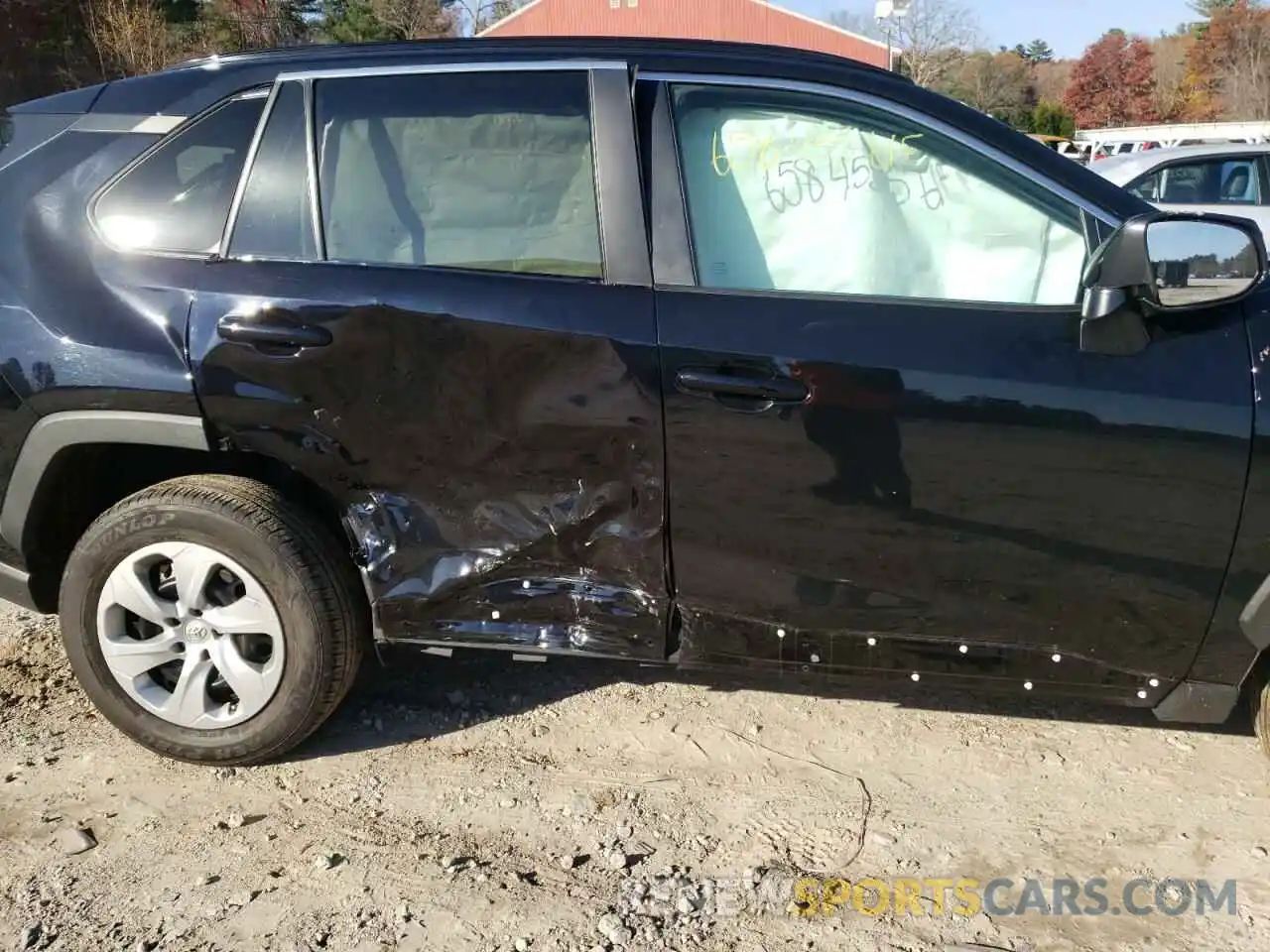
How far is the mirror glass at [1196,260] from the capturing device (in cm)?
233

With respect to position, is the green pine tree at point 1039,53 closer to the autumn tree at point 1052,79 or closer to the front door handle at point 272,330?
the autumn tree at point 1052,79

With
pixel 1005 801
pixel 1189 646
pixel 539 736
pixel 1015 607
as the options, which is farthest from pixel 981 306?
pixel 539 736

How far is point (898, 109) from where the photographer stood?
2582 mm

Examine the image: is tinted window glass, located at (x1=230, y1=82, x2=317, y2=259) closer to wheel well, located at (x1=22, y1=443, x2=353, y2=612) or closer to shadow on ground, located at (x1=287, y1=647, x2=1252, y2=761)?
wheel well, located at (x1=22, y1=443, x2=353, y2=612)

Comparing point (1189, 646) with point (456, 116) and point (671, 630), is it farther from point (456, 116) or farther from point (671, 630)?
point (456, 116)

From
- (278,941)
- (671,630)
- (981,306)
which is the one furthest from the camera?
(671,630)

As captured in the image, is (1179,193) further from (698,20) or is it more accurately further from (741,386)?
(698,20)

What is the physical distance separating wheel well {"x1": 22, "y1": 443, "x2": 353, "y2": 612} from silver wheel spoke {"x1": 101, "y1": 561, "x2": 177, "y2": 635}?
0.96 ft

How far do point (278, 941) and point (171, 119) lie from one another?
6.90 feet

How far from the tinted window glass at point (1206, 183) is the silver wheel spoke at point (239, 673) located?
8.20 meters

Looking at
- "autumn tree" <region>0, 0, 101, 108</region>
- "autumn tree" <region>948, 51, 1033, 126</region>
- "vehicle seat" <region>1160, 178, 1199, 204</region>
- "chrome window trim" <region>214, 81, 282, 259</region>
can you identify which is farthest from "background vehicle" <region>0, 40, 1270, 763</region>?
"autumn tree" <region>948, 51, 1033, 126</region>

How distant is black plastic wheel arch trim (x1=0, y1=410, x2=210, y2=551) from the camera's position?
8.96 feet

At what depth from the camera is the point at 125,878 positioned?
2.52 meters

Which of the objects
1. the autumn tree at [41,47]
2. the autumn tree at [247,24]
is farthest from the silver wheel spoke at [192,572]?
the autumn tree at [247,24]
